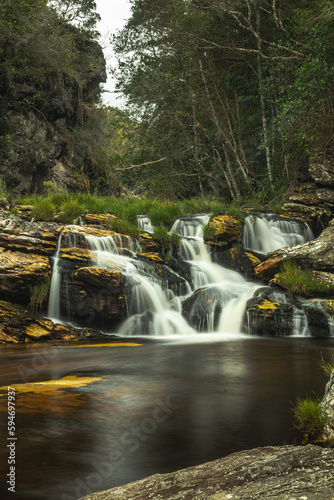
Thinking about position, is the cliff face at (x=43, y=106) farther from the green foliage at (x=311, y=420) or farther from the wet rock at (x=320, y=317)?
the green foliage at (x=311, y=420)

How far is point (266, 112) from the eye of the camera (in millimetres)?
17203

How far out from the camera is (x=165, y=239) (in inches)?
474

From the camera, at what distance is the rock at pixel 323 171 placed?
14477mm

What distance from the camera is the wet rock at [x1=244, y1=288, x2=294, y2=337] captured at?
28.9 ft

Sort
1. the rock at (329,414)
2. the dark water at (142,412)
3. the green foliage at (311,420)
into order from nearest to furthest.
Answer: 1. the dark water at (142,412)
2. the rock at (329,414)
3. the green foliage at (311,420)

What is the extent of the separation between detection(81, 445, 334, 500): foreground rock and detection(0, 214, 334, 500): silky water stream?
0.43 meters

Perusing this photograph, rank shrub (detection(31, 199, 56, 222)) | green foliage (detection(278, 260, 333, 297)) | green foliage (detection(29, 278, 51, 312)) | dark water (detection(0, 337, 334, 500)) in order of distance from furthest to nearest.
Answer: shrub (detection(31, 199, 56, 222))
green foliage (detection(278, 260, 333, 297))
green foliage (detection(29, 278, 51, 312))
dark water (detection(0, 337, 334, 500))

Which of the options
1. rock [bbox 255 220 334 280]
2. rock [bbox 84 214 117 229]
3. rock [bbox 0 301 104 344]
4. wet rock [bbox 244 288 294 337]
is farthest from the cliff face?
wet rock [bbox 244 288 294 337]

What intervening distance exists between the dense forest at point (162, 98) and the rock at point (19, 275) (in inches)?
340

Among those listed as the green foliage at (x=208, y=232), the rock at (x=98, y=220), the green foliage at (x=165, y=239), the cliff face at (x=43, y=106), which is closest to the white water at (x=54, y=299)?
the rock at (x=98, y=220)

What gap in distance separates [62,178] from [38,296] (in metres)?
11.6

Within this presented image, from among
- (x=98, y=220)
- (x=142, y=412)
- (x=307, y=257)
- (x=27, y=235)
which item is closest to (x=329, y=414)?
(x=142, y=412)

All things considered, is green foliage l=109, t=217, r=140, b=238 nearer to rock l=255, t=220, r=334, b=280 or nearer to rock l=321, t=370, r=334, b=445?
rock l=255, t=220, r=334, b=280

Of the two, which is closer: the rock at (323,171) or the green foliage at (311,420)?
the green foliage at (311,420)
